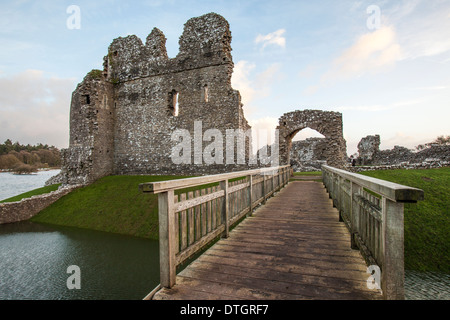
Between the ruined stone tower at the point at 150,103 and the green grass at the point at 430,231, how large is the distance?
11108mm

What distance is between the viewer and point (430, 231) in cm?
824

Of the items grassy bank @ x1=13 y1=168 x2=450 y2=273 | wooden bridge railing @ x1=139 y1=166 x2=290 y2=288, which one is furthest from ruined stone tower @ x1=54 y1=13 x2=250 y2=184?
wooden bridge railing @ x1=139 y1=166 x2=290 y2=288

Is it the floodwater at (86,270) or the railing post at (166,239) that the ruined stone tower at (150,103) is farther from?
the railing post at (166,239)

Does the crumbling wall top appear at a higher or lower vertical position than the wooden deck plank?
higher

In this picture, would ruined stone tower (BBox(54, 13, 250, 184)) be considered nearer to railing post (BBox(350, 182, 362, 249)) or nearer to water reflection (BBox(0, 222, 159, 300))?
water reflection (BBox(0, 222, 159, 300))

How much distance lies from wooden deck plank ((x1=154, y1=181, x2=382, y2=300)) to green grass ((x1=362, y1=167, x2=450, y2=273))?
3600 mm

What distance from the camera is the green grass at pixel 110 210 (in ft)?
40.3

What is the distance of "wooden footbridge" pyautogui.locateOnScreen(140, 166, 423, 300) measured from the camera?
2535 mm

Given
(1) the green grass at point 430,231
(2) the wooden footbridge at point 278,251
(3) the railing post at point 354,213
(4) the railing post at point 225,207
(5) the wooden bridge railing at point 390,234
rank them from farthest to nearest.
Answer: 1. (1) the green grass at point 430,231
2. (4) the railing post at point 225,207
3. (3) the railing post at point 354,213
4. (2) the wooden footbridge at point 278,251
5. (5) the wooden bridge railing at point 390,234

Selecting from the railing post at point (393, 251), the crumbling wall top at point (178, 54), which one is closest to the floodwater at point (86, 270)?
the railing post at point (393, 251)

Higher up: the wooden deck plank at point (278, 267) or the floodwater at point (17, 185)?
the wooden deck plank at point (278, 267)

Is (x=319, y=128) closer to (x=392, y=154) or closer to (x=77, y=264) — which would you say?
(x=392, y=154)

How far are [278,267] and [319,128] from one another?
713 inches
